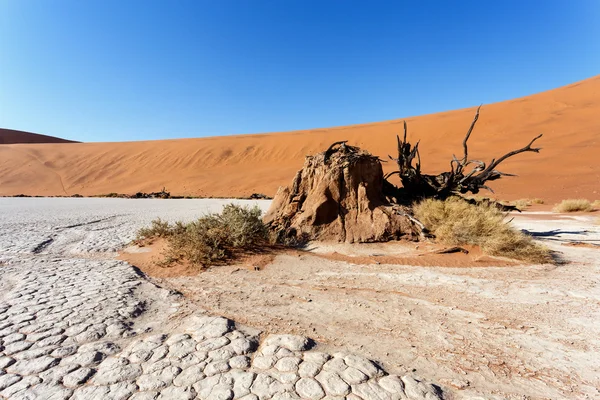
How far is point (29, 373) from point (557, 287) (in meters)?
5.59

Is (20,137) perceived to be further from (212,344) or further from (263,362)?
(263,362)

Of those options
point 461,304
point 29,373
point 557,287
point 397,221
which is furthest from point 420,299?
point 29,373

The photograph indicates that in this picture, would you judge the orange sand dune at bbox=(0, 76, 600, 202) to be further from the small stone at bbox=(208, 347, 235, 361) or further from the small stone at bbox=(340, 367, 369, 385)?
the small stone at bbox=(208, 347, 235, 361)

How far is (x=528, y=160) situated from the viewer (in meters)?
22.1

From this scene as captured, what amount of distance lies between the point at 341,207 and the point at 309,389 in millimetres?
5102

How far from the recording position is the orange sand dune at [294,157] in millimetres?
19891

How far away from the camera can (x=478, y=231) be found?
609cm

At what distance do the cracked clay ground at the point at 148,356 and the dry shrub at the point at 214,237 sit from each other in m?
1.23

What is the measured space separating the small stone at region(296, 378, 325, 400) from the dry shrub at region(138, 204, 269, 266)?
3.41m

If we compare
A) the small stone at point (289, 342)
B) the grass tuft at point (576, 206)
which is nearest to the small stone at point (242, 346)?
the small stone at point (289, 342)

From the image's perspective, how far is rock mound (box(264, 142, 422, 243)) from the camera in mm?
6590

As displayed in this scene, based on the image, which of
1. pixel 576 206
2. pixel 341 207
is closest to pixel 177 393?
pixel 341 207

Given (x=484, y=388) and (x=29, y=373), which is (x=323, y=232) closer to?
(x=484, y=388)

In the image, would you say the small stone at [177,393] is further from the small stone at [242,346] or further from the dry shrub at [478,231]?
the dry shrub at [478,231]
